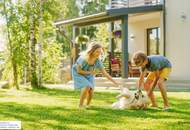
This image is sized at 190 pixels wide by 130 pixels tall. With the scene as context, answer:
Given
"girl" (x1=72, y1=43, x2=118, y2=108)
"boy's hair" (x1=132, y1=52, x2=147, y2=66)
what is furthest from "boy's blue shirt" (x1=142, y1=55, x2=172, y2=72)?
"girl" (x1=72, y1=43, x2=118, y2=108)

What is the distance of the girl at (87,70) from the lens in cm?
897

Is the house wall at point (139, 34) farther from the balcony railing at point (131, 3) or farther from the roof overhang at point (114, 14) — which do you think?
the roof overhang at point (114, 14)

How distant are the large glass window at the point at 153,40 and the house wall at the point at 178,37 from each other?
2.62 meters

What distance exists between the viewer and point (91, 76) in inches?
367

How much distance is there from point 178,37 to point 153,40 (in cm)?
354

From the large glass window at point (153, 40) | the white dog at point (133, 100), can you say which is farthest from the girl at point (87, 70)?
the large glass window at point (153, 40)

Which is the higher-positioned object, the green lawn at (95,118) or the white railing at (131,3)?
the white railing at (131,3)

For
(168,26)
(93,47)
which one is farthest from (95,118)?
(168,26)

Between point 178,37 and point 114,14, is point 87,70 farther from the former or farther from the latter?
point 178,37

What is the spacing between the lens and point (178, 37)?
63.9 feet

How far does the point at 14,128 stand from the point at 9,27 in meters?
14.4

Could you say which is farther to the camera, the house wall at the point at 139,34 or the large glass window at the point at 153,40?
the house wall at the point at 139,34

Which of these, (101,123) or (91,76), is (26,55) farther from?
(101,123)

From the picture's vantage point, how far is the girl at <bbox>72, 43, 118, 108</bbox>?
8.97m
